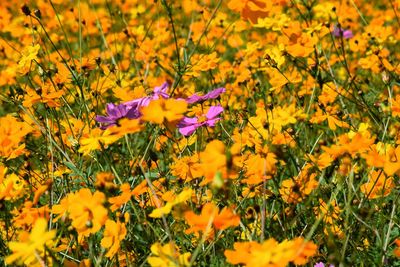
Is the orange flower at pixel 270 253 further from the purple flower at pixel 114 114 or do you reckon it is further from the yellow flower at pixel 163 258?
the purple flower at pixel 114 114

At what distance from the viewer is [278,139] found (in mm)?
1325

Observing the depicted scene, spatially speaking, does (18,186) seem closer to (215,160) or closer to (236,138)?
(236,138)

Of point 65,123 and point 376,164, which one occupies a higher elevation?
point 376,164

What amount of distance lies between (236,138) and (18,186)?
19.5 inches

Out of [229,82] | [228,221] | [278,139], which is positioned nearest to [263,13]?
[278,139]

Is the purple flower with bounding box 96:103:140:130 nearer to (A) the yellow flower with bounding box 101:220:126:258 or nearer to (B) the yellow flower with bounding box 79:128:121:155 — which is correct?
(B) the yellow flower with bounding box 79:128:121:155

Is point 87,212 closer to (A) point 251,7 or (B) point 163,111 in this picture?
(B) point 163,111

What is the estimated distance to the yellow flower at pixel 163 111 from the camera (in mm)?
967

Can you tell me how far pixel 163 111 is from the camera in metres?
0.99

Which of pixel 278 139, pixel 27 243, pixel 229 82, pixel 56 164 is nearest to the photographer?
pixel 27 243

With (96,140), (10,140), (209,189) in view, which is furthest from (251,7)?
(10,140)

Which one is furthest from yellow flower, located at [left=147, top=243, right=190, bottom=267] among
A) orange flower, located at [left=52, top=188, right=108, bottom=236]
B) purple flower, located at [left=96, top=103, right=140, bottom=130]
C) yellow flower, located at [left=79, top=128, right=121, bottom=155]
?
purple flower, located at [left=96, top=103, right=140, bottom=130]

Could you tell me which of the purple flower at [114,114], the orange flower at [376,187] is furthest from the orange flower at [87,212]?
the orange flower at [376,187]

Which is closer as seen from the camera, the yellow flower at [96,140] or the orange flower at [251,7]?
the yellow flower at [96,140]
